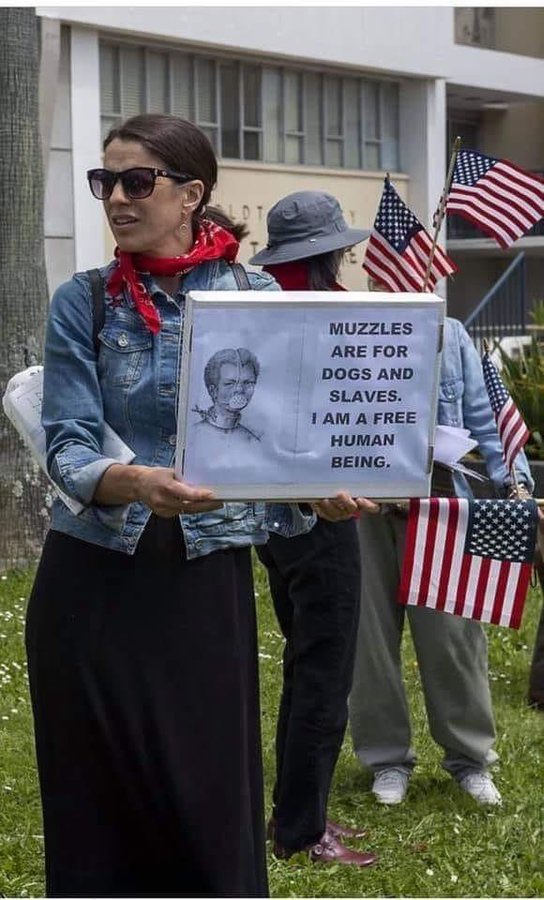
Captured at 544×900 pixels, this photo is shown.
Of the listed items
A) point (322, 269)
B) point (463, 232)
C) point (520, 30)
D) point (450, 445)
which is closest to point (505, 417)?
point (322, 269)

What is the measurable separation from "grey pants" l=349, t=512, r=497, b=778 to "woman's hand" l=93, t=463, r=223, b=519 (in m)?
2.62

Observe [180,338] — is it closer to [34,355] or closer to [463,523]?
[463,523]

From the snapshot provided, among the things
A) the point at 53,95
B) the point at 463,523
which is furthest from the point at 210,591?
the point at 53,95

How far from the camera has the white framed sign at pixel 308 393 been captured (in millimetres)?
3312

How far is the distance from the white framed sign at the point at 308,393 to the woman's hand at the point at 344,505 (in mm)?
18

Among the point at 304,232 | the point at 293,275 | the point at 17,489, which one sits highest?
the point at 304,232

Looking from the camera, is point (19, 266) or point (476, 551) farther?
point (19, 266)

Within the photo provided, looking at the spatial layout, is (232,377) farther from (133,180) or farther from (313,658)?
(313,658)

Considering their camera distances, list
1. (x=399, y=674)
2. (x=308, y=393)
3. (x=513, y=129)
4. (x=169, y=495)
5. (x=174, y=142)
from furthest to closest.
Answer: (x=513, y=129) → (x=399, y=674) → (x=174, y=142) → (x=308, y=393) → (x=169, y=495)

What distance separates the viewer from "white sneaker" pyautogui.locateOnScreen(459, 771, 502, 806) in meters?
6.02

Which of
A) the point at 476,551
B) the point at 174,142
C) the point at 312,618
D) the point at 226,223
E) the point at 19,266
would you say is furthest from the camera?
the point at 19,266

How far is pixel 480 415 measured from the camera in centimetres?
584

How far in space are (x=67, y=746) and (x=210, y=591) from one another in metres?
0.47

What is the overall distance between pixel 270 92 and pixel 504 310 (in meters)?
8.33
